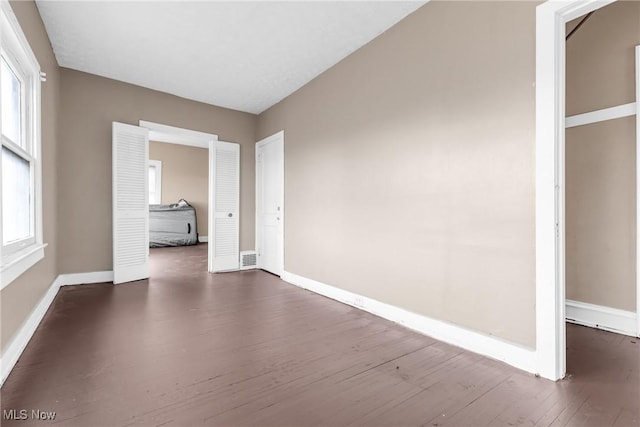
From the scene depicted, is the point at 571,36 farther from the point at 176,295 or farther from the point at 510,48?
the point at 176,295

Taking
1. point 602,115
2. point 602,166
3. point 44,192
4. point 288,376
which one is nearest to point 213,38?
point 44,192

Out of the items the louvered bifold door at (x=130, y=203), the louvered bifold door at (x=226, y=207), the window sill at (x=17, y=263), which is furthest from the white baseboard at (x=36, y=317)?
the louvered bifold door at (x=226, y=207)

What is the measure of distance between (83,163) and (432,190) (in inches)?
163

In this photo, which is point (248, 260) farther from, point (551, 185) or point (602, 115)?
point (602, 115)

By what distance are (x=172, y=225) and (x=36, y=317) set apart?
5.37m

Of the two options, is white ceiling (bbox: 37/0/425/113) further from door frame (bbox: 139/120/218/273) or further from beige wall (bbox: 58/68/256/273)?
door frame (bbox: 139/120/218/273)

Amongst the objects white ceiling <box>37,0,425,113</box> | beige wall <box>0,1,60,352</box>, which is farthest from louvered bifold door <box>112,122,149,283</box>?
white ceiling <box>37,0,425,113</box>

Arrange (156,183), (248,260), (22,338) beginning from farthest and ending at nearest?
(156,183)
(248,260)
(22,338)

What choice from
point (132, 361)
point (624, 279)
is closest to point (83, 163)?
point (132, 361)

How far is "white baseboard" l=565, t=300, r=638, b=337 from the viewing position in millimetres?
2246

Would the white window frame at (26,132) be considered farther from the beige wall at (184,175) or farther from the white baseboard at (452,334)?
the beige wall at (184,175)

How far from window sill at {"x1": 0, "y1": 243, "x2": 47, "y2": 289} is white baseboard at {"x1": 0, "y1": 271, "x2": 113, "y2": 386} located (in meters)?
0.41

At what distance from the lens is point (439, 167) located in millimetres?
2271

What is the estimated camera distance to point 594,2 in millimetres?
1580
